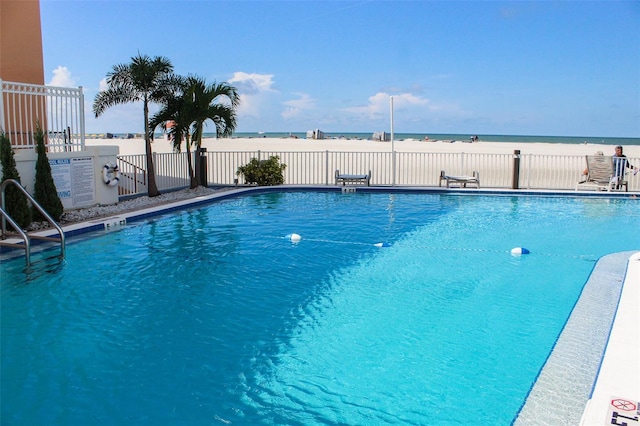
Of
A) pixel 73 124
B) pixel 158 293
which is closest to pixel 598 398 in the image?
pixel 158 293

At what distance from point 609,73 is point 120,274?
32866mm

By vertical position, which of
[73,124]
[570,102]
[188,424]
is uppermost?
[570,102]

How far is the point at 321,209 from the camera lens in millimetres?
12641

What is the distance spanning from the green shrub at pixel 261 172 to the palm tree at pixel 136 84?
146 inches

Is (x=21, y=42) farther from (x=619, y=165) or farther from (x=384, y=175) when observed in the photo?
(x=619, y=165)

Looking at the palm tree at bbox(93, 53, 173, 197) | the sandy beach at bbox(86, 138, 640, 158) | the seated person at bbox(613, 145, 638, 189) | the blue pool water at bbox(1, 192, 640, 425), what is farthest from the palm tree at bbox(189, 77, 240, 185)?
the sandy beach at bbox(86, 138, 640, 158)

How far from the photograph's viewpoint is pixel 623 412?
3.17 m

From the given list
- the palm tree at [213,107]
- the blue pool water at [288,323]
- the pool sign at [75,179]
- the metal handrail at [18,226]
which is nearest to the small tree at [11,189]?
the metal handrail at [18,226]

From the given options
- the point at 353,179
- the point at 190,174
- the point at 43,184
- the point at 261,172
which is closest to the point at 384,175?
the point at 353,179

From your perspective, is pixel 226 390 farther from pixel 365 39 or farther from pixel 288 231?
pixel 365 39

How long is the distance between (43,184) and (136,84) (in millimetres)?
4457

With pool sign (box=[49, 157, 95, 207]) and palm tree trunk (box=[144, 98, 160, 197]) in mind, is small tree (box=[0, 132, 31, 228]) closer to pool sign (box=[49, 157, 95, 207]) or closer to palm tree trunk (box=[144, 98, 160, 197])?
pool sign (box=[49, 157, 95, 207])

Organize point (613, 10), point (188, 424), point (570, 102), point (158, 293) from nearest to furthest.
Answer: point (188, 424) → point (158, 293) → point (613, 10) → point (570, 102)

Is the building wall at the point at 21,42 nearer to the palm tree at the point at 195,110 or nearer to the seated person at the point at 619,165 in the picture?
the palm tree at the point at 195,110
